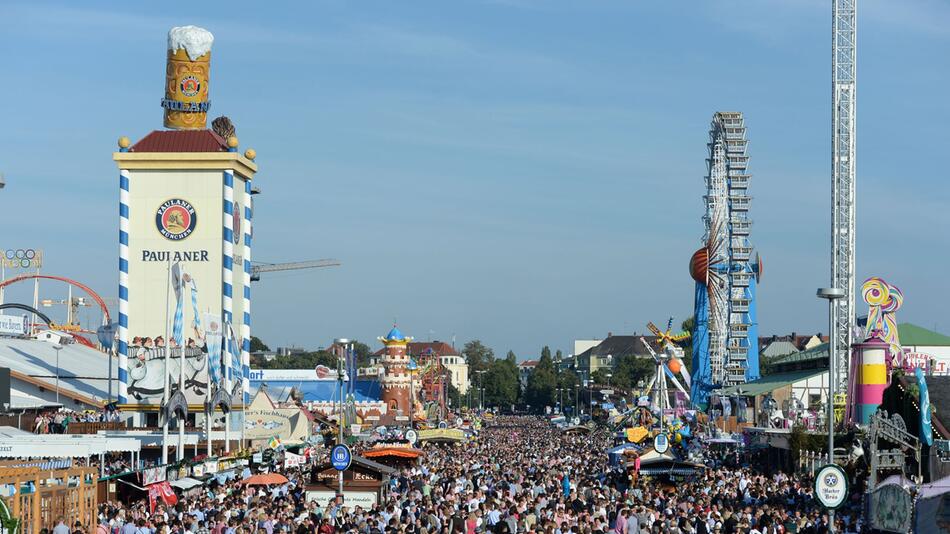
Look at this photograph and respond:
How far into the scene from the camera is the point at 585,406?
190875 mm

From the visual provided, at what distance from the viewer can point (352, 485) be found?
3247cm

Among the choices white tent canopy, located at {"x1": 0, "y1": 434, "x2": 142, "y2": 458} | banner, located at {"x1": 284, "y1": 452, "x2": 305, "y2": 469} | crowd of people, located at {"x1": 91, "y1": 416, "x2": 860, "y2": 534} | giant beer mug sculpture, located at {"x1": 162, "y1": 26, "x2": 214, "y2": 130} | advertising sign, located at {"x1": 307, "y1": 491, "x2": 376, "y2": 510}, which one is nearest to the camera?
crowd of people, located at {"x1": 91, "y1": 416, "x2": 860, "y2": 534}

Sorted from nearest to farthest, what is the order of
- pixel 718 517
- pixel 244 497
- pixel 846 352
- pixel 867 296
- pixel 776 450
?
pixel 718 517 < pixel 244 497 < pixel 776 450 < pixel 867 296 < pixel 846 352

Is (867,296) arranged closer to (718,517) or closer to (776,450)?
(776,450)

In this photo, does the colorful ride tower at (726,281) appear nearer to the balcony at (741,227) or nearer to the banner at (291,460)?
the balcony at (741,227)

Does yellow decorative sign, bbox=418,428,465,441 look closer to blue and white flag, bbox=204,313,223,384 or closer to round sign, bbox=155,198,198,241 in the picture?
blue and white flag, bbox=204,313,223,384

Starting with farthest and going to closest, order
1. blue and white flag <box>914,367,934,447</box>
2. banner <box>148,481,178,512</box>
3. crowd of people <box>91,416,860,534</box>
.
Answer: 1. blue and white flag <box>914,367,934,447</box>
2. banner <box>148,481,178,512</box>
3. crowd of people <box>91,416,860,534</box>

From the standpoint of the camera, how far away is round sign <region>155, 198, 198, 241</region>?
7488 centimetres

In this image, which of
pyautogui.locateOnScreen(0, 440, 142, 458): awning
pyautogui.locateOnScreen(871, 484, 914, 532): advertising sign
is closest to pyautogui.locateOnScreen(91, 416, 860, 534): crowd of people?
pyautogui.locateOnScreen(0, 440, 142, 458): awning

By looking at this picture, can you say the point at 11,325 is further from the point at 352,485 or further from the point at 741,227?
the point at 741,227

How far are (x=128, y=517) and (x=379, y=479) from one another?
23.9 ft

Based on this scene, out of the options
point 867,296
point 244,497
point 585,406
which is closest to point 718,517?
point 244,497

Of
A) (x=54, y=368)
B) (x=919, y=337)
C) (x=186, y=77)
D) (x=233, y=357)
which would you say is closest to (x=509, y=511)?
(x=233, y=357)

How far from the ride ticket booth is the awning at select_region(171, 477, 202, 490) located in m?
3.10
